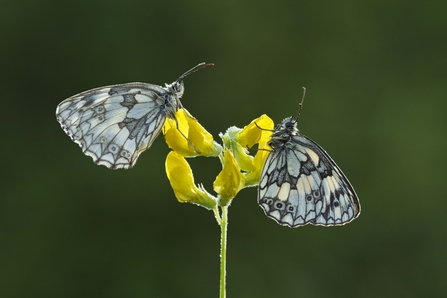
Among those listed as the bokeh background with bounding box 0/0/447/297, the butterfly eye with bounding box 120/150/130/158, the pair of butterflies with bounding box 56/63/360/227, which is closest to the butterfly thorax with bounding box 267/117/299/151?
the pair of butterflies with bounding box 56/63/360/227

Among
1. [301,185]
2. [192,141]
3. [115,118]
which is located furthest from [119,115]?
[301,185]

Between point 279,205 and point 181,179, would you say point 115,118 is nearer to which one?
point 181,179

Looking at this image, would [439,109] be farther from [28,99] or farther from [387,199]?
[28,99]

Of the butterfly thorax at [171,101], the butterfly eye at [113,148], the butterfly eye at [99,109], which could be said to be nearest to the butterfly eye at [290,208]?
the butterfly thorax at [171,101]

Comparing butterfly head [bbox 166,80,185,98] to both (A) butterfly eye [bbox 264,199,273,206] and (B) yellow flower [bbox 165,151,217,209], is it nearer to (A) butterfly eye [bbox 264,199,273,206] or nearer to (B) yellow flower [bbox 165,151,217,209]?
(B) yellow flower [bbox 165,151,217,209]

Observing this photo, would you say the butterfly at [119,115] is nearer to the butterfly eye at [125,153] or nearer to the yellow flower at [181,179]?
the butterfly eye at [125,153]

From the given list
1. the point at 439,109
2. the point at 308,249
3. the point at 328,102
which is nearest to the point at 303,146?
the point at 308,249
